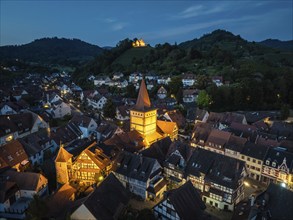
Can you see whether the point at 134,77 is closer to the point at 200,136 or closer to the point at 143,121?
the point at 143,121

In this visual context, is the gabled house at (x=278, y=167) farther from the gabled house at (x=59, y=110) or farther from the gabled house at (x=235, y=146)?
the gabled house at (x=59, y=110)

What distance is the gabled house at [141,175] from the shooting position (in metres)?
36.7

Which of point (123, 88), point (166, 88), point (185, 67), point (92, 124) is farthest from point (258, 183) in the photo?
point (185, 67)

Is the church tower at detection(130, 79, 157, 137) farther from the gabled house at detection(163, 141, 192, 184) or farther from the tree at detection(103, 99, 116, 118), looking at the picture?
the tree at detection(103, 99, 116, 118)

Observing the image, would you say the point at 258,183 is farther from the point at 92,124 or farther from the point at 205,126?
the point at 92,124

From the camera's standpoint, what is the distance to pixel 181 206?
29094 mm

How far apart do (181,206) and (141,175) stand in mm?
9694

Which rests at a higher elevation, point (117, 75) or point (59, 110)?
point (117, 75)

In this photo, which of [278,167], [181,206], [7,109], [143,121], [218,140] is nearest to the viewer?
[181,206]

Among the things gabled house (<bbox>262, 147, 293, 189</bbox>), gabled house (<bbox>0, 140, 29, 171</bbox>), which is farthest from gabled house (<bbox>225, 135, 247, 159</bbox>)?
gabled house (<bbox>0, 140, 29, 171</bbox>)

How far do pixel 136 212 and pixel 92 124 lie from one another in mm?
34340

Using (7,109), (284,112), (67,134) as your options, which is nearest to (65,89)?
(7,109)

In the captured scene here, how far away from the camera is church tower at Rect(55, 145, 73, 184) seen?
38.9 meters

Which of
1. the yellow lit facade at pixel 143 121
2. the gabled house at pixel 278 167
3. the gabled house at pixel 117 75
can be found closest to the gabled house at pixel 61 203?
the yellow lit facade at pixel 143 121
